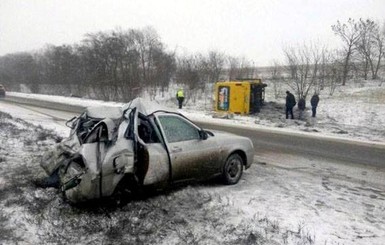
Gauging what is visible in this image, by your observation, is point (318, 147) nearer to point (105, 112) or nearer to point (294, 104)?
point (105, 112)

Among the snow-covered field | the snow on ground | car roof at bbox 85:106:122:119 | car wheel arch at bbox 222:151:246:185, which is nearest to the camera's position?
the snow-covered field

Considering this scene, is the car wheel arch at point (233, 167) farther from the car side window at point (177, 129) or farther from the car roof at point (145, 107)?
the car roof at point (145, 107)

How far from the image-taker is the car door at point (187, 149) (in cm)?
591

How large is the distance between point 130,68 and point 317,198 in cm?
3431

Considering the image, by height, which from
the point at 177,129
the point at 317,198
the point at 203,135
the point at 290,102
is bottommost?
the point at 317,198

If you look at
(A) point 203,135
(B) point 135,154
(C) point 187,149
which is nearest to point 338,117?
(A) point 203,135

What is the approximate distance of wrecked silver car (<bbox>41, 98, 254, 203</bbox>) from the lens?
5.05 meters

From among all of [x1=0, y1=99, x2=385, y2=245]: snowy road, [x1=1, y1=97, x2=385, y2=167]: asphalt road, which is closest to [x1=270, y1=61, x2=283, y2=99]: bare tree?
[x1=1, y1=97, x2=385, y2=167]: asphalt road

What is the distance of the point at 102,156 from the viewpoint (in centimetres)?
507

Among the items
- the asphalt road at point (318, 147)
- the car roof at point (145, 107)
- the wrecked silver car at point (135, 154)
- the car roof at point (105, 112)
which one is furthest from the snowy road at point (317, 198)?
the car roof at point (105, 112)

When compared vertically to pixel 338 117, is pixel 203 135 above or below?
above

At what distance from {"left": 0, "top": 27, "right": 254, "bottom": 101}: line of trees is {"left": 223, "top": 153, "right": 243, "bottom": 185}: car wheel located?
83.1 ft

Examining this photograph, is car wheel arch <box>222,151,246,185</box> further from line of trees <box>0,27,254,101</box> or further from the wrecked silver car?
line of trees <box>0,27,254,101</box>

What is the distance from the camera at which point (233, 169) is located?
706cm
